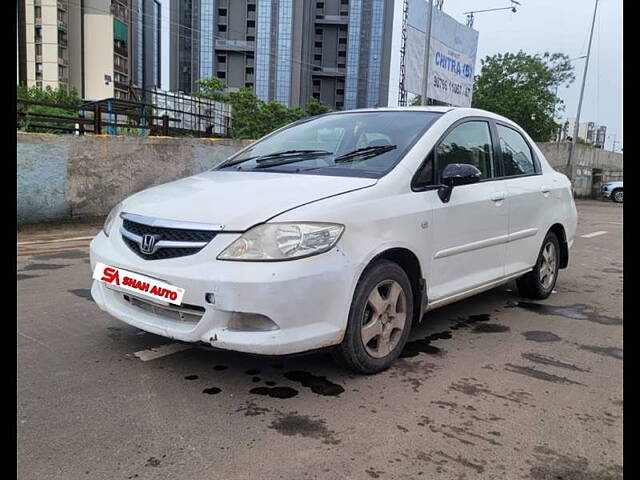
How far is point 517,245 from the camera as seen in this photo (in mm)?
4676

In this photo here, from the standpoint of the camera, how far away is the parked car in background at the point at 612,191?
2470 centimetres

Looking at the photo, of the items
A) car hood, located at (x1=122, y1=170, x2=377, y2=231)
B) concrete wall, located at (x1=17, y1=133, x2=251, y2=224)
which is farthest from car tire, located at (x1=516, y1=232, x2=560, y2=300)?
concrete wall, located at (x1=17, y1=133, x2=251, y2=224)

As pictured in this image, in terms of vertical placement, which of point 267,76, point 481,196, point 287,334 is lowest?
point 287,334

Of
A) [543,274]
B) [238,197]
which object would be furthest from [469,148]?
[238,197]

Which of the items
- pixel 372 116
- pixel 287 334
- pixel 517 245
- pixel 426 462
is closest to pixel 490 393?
pixel 426 462

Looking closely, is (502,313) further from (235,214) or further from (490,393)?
(235,214)

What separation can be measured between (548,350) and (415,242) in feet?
4.49

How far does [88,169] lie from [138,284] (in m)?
7.42

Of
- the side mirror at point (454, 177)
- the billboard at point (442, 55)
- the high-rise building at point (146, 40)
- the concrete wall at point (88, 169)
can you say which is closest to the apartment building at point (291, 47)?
the high-rise building at point (146, 40)

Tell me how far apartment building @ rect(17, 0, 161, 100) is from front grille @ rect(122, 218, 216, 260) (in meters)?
66.6

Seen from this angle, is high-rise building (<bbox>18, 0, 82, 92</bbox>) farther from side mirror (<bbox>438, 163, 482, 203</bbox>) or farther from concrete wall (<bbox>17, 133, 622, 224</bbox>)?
side mirror (<bbox>438, 163, 482, 203</bbox>)

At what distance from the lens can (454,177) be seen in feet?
12.1

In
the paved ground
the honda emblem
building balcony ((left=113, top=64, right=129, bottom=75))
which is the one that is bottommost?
the paved ground

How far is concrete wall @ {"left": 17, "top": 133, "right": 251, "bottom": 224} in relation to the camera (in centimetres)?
898
